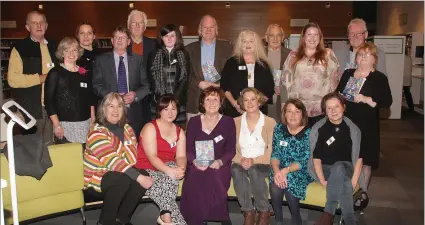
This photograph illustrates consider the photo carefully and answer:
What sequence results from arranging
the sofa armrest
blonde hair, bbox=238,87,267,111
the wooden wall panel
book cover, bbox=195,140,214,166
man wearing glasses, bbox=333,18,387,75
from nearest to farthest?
the sofa armrest
book cover, bbox=195,140,214,166
blonde hair, bbox=238,87,267,111
man wearing glasses, bbox=333,18,387,75
the wooden wall panel

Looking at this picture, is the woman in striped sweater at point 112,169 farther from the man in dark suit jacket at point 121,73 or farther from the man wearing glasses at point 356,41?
the man wearing glasses at point 356,41

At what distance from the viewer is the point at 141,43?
4539 mm

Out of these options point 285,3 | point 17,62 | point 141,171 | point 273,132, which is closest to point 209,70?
point 273,132

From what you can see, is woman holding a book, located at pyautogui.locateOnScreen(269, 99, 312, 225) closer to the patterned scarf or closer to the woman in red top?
the woman in red top

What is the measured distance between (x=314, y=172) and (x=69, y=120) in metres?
2.05

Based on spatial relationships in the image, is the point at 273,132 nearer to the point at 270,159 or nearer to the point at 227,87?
the point at 270,159

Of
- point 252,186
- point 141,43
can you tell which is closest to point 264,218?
point 252,186

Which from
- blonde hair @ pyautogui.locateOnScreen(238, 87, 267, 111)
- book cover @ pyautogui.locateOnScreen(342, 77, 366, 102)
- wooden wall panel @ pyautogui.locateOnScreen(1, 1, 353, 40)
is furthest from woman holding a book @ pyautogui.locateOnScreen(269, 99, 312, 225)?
wooden wall panel @ pyautogui.locateOnScreen(1, 1, 353, 40)

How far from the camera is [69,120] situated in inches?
153

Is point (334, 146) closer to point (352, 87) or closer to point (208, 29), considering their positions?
point (352, 87)

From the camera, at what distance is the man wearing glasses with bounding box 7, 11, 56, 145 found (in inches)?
164

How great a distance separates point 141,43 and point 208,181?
1.73m

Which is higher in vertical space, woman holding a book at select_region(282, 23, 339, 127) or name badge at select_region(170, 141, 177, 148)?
woman holding a book at select_region(282, 23, 339, 127)

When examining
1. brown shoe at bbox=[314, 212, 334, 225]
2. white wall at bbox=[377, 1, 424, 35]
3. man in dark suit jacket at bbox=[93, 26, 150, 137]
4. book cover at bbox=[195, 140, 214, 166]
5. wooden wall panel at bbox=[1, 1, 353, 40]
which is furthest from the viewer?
wooden wall panel at bbox=[1, 1, 353, 40]
